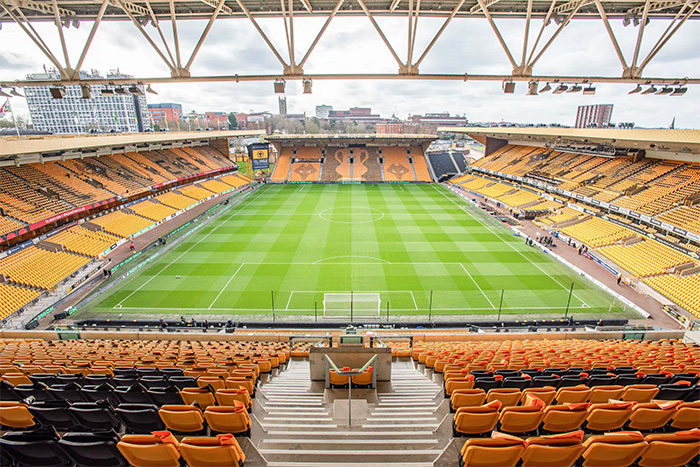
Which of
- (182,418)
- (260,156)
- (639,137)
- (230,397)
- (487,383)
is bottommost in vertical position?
(487,383)

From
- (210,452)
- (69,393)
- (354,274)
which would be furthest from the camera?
(354,274)

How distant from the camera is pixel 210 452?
3.33 metres

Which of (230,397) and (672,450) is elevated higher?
(672,450)

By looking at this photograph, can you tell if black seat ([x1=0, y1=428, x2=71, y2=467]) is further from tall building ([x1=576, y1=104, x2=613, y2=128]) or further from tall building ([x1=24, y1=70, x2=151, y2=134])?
tall building ([x1=24, y1=70, x2=151, y2=134])

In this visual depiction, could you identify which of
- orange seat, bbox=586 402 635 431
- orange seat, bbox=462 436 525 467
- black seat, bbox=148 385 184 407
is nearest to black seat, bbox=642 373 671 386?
orange seat, bbox=586 402 635 431

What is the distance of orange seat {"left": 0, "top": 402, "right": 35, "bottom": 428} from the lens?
160 inches

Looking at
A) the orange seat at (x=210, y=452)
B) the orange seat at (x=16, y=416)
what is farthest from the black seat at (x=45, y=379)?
the orange seat at (x=210, y=452)

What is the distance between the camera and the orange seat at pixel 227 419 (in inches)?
164

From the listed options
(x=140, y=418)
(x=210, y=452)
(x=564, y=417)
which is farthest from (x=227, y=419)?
(x=564, y=417)

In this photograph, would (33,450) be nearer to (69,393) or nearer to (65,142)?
(69,393)

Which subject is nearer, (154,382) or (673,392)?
(673,392)

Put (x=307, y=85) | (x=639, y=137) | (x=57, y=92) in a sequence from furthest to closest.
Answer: (x=639, y=137) < (x=57, y=92) < (x=307, y=85)

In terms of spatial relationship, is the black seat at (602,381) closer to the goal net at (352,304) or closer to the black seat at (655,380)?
the black seat at (655,380)

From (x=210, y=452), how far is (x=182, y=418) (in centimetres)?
100
